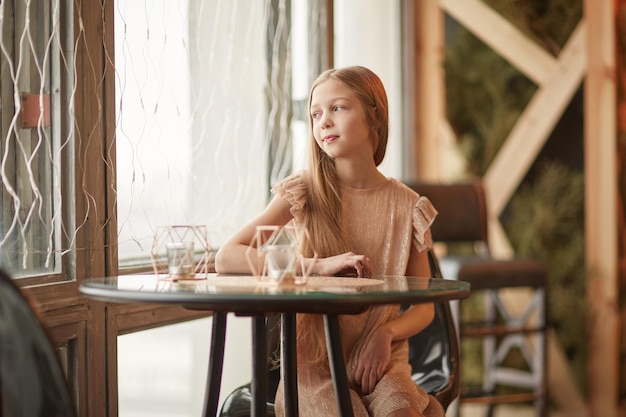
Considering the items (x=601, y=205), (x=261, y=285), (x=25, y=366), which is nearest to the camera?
(x=25, y=366)

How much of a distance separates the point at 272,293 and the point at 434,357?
3.26 ft

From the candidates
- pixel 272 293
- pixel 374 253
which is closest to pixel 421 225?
pixel 374 253

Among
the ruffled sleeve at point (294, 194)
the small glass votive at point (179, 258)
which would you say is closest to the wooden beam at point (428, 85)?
the ruffled sleeve at point (294, 194)

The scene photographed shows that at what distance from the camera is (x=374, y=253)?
1980mm

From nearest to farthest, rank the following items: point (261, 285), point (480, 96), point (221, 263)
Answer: point (261, 285), point (221, 263), point (480, 96)

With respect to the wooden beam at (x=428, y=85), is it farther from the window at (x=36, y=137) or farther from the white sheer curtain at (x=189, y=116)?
the window at (x=36, y=137)

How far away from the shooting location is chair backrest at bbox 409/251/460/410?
216 cm

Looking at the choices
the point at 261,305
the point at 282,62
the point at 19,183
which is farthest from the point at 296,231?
the point at 282,62

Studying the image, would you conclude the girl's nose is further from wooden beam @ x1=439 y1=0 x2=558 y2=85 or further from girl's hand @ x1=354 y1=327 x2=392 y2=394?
wooden beam @ x1=439 y1=0 x2=558 y2=85

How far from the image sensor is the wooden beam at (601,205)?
383 cm

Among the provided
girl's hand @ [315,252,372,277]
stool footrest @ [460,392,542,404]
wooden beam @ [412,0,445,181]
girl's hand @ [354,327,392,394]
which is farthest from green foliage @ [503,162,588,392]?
girl's hand @ [315,252,372,277]

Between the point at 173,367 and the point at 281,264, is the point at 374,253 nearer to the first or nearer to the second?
the point at 281,264

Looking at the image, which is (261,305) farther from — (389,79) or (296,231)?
(389,79)

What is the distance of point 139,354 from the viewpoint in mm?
2475
